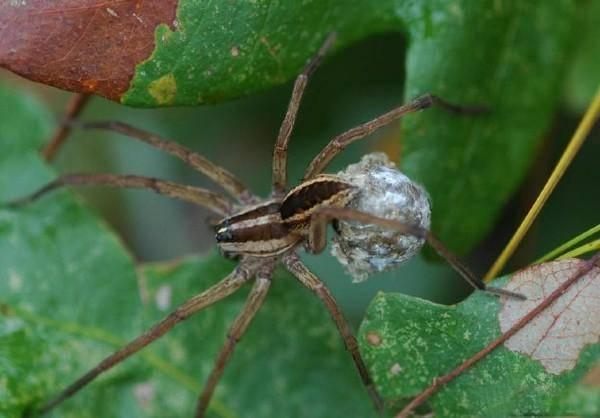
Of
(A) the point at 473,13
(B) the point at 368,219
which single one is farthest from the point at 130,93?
(A) the point at 473,13

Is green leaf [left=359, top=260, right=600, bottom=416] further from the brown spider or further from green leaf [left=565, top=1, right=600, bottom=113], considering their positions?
green leaf [left=565, top=1, right=600, bottom=113]

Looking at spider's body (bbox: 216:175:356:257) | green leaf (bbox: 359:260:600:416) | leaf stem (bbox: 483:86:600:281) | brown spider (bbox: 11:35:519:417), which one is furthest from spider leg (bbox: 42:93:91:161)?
leaf stem (bbox: 483:86:600:281)

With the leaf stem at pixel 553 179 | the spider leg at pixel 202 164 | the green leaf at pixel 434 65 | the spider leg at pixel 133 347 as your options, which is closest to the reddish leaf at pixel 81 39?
the green leaf at pixel 434 65

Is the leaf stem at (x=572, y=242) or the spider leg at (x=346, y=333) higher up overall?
the spider leg at (x=346, y=333)

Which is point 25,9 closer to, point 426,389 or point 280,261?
point 280,261

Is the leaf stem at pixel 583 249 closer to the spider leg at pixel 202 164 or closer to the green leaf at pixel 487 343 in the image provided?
the green leaf at pixel 487 343

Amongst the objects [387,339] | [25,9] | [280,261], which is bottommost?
[387,339]

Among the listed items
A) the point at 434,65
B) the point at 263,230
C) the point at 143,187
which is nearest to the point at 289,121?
the point at 263,230
